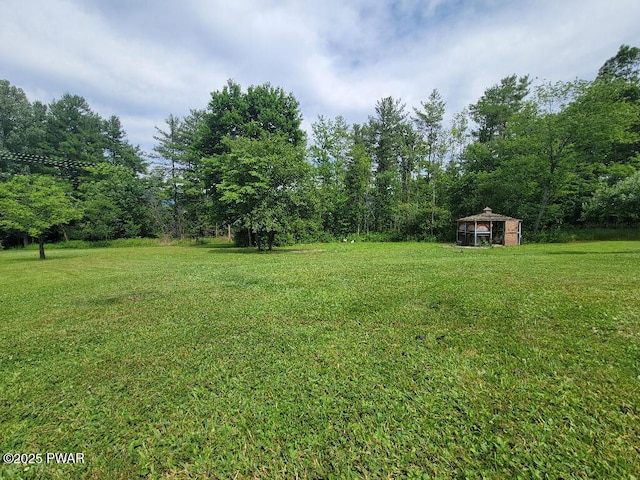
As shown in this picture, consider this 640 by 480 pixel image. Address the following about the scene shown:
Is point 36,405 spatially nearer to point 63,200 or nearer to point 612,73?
point 63,200

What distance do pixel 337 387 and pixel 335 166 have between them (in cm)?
2638

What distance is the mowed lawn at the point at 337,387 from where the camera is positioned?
1666 mm

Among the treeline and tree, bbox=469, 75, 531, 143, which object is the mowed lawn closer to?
the treeline

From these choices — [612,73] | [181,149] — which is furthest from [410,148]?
[181,149]

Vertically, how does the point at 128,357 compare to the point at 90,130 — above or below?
below

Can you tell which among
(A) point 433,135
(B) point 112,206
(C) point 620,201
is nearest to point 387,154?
(A) point 433,135

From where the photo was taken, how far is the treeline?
51.5 feet

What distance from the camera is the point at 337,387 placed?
7.73 feet

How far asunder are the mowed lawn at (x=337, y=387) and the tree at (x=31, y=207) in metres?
12.3

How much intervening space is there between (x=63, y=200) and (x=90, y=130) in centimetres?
2537

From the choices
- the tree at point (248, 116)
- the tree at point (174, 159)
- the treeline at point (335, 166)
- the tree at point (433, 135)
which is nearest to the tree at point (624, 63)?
the treeline at point (335, 166)

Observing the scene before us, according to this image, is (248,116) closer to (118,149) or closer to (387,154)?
(387,154)

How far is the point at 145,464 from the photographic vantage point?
1.69 metres

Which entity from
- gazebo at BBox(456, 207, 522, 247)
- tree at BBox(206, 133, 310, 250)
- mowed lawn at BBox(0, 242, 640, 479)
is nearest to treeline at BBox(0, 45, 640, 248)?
tree at BBox(206, 133, 310, 250)
